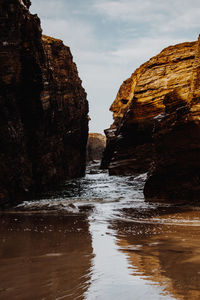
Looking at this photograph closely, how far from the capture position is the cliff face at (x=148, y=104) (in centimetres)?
2091

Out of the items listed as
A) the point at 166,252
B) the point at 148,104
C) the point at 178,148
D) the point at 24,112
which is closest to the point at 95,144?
the point at 148,104

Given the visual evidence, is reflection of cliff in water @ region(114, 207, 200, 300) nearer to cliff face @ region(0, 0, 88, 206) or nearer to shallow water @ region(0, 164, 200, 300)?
shallow water @ region(0, 164, 200, 300)

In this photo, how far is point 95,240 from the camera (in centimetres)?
374

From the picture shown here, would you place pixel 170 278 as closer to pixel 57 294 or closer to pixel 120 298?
pixel 120 298

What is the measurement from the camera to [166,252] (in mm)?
2906

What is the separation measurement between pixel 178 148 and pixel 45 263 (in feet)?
23.6

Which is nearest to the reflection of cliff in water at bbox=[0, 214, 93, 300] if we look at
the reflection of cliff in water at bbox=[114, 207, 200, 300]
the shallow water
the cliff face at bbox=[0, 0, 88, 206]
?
the shallow water

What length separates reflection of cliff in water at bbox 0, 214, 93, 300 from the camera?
1904 millimetres

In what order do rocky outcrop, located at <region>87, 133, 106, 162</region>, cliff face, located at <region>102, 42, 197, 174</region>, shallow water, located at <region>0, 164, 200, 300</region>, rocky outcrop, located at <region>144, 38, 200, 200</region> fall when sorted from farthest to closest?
rocky outcrop, located at <region>87, 133, 106, 162</region>
cliff face, located at <region>102, 42, 197, 174</region>
rocky outcrop, located at <region>144, 38, 200, 200</region>
shallow water, located at <region>0, 164, 200, 300</region>

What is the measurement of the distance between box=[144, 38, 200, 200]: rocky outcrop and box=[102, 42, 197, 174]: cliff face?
434 inches

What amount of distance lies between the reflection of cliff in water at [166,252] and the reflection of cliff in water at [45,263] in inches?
20.2

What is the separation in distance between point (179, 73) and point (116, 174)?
32.4 ft

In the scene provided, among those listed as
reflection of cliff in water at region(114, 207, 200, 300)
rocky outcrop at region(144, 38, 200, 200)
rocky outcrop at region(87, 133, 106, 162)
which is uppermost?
rocky outcrop at region(87, 133, 106, 162)

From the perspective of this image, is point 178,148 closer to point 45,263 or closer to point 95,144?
point 45,263
